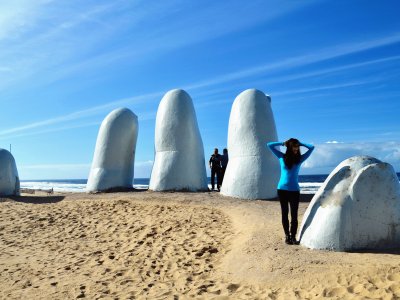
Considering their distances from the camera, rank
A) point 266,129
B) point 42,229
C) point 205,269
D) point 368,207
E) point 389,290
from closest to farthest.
A: point 389,290
point 368,207
point 205,269
point 42,229
point 266,129

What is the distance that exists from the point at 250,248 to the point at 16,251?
435 cm

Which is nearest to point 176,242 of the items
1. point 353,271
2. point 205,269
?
point 205,269

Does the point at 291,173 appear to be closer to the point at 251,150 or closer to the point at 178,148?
the point at 251,150

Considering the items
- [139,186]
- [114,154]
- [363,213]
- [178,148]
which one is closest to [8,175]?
[114,154]

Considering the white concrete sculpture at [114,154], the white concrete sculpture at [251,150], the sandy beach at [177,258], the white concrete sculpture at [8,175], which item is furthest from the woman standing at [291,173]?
the white concrete sculpture at [8,175]

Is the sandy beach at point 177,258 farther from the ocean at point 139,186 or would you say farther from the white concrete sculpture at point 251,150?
the ocean at point 139,186

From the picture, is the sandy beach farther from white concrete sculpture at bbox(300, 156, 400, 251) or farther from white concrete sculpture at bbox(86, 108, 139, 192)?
white concrete sculpture at bbox(86, 108, 139, 192)

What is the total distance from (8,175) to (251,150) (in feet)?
29.9

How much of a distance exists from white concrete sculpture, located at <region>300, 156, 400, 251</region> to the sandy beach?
20 centimetres

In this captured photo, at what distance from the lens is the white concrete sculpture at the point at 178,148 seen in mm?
12484

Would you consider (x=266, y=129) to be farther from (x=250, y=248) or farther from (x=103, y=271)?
(x=103, y=271)

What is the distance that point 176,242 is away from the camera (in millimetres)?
7113

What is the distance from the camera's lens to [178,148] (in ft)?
41.7

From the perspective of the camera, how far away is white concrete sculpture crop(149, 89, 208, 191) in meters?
12.5
